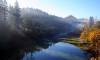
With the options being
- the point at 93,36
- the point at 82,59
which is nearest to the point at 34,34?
the point at 93,36

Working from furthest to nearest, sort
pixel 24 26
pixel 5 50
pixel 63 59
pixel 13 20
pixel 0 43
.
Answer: pixel 24 26, pixel 13 20, pixel 0 43, pixel 5 50, pixel 63 59

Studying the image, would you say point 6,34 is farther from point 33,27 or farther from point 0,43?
point 33,27

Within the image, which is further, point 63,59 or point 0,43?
point 0,43

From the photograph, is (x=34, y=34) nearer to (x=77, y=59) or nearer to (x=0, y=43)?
(x=0, y=43)

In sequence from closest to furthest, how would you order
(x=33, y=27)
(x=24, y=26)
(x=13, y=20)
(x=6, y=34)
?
(x=6, y=34) → (x=13, y=20) → (x=24, y=26) → (x=33, y=27)

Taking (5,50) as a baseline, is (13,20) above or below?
above

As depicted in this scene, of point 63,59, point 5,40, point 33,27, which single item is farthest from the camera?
point 33,27

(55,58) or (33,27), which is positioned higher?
(33,27)

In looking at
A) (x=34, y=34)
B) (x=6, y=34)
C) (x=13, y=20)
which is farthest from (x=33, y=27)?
(x=6, y=34)

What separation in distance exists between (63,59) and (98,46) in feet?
54.1

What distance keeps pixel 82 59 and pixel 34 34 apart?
134 feet

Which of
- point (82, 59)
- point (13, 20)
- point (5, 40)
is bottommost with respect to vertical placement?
point (82, 59)

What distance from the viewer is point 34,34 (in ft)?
261

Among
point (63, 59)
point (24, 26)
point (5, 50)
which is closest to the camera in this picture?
point (63, 59)
